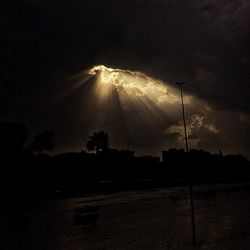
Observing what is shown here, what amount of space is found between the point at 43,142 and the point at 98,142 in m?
16.9

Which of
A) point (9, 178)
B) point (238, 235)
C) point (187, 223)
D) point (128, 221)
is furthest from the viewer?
point (9, 178)

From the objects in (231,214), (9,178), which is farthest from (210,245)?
(9,178)

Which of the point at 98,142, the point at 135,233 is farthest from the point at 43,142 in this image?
the point at 135,233

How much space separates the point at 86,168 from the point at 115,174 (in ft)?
40.1

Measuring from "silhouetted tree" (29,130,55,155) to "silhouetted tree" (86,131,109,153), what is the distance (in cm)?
1333

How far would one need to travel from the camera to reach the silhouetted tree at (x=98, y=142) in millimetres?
95875

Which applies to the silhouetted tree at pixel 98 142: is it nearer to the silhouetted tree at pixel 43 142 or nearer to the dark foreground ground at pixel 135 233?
the silhouetted tree at pixel 43 142

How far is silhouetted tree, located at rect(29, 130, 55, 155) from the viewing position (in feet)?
274

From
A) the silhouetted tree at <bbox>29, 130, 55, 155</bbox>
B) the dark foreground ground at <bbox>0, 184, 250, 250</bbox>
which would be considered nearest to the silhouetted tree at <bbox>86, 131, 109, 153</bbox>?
the silhouetted tree at <bbox>29, 130, 55, 155</bbox>

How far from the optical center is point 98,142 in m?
95.9

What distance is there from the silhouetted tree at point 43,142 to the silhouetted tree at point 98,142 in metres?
13.3

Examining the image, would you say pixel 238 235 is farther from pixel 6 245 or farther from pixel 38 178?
pixel 38 178

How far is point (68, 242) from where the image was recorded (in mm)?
10031

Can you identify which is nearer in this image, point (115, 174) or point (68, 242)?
point (68, 242)
